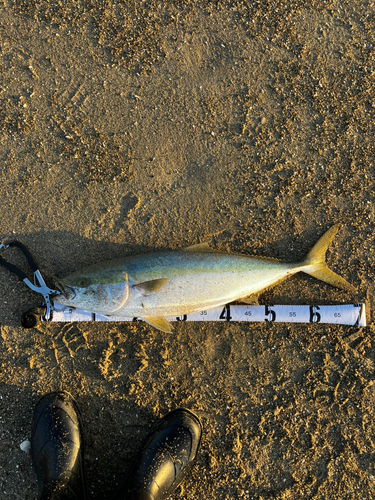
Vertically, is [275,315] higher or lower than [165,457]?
higher

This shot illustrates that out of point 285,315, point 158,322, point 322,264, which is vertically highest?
point 322,264

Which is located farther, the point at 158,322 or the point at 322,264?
the point at 322,264

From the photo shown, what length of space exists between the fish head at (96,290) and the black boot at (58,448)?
3.52 feet

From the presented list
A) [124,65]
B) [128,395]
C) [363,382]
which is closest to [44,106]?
[124,65]

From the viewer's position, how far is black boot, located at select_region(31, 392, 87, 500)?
2969mm

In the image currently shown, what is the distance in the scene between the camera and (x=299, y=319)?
3.31 meters

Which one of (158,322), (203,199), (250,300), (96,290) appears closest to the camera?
(96,290)

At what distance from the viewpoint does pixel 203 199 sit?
3.43m

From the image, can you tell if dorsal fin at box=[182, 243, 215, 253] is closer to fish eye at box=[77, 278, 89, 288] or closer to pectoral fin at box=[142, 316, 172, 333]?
pectoral fin at box=[142, 316, 172, 333]

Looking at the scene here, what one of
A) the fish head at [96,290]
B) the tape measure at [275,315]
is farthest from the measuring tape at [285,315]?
the fish head at [96,290]

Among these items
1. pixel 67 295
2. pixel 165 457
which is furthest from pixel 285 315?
pixel 67 295

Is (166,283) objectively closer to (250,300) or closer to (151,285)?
(151,285)

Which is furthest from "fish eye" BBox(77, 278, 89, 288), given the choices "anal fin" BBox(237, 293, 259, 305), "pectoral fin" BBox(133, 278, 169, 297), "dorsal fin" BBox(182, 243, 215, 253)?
"anal fin" BBox(237, 293, 259, 305)

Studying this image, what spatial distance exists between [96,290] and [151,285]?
1.62 ft
